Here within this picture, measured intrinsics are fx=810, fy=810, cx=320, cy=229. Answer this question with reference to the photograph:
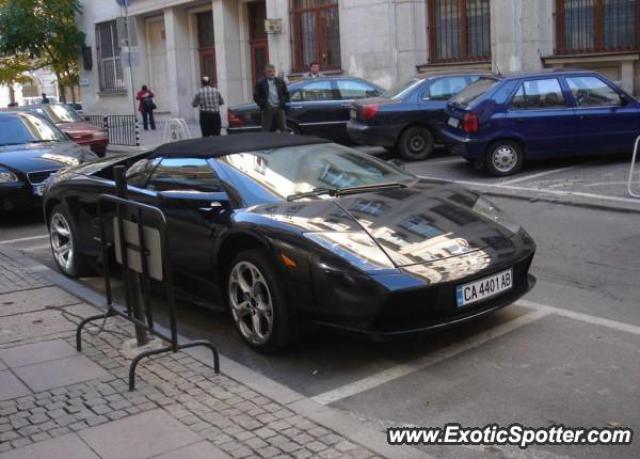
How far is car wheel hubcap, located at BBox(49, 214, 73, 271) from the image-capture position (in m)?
7.86

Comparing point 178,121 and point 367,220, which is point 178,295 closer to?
point 367,220

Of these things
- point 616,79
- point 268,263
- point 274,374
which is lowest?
point 274,374

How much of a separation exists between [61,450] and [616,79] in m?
16.1

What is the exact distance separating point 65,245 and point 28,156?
3901mm

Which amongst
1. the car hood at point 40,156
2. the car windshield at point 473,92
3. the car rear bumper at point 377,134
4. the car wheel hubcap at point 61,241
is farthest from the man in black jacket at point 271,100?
the car wheel hubcap at point 61,241

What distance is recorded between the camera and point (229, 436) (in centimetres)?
416

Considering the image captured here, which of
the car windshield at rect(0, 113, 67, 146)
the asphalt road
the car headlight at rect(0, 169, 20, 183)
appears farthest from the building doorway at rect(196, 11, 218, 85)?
the asphalt road

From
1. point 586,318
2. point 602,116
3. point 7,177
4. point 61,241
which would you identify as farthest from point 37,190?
point 602,116

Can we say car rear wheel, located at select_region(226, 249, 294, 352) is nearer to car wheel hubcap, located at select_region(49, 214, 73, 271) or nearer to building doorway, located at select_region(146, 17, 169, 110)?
car wheel hubcap, located at select_region(49, 214, 73, 271)

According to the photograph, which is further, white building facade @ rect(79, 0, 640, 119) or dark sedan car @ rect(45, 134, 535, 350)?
white building facade @ rect(79, 0, 640, 119)

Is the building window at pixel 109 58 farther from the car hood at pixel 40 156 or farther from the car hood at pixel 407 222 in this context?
the car hood at pixel 407 222

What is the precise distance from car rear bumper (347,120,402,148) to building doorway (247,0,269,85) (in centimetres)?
1331

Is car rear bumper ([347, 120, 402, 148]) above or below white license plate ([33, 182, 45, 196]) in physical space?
above

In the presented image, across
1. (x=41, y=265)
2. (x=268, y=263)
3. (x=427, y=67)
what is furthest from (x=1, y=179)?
(x=427, y=67)
